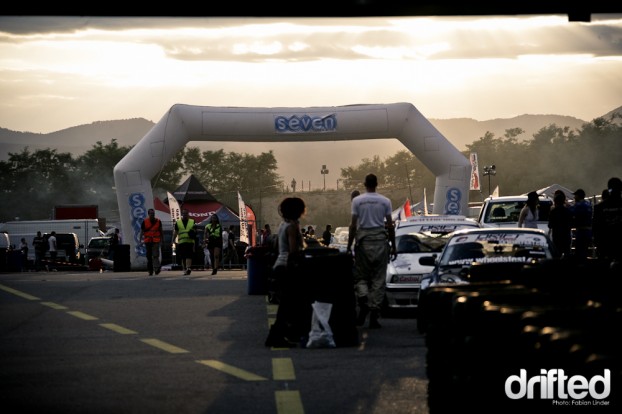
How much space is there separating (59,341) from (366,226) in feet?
13.9

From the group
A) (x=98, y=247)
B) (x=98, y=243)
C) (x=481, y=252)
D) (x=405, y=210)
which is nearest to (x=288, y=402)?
(x=481, y=252)

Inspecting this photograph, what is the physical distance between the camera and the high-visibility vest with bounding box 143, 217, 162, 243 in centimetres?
3116

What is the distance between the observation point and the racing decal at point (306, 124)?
3862cm

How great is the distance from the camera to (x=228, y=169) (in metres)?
161

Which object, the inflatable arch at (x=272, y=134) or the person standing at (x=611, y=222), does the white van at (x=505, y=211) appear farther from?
the inflatable arch at (x=272, y=134)

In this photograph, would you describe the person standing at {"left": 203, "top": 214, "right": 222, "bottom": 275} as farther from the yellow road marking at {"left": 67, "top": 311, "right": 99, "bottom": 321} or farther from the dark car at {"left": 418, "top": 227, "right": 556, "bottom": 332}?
the dark car at {"left": 418, "top": 227, "right": 556, "bottom": 332}

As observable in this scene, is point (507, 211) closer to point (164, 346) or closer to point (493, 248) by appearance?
point (493, 248)

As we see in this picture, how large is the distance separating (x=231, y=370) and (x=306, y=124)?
26712 millimetres

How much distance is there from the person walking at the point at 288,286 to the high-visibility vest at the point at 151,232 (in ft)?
53.9

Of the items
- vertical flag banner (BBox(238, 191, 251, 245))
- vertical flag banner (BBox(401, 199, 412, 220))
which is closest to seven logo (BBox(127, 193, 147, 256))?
vertical flag banner (BBox(238, 191, 251, 245))
